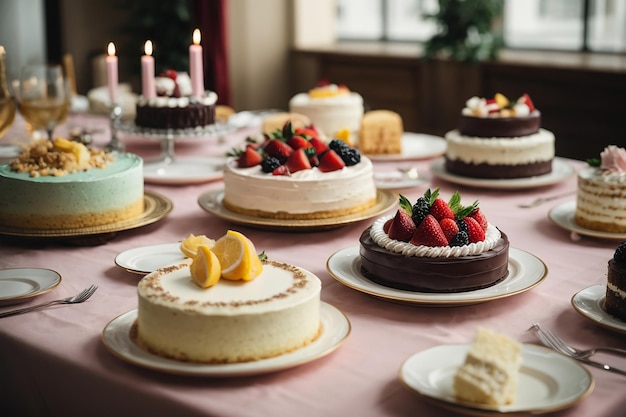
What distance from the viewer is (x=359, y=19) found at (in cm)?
730

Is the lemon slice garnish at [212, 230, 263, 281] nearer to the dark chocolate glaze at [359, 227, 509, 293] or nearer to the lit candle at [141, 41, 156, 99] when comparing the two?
the dark chocolate glaze at [359, 227, 509, 293]

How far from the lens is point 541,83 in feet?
18.2

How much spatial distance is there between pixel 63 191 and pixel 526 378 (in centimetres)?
138

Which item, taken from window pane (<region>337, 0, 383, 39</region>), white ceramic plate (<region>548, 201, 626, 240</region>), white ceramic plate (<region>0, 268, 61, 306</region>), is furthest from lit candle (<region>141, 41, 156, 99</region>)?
window pane (<region>337, 0, 383, 39</region>)

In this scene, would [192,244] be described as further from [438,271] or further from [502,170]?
[502,170]

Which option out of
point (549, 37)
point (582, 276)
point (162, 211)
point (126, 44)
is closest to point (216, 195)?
point (162, 211)

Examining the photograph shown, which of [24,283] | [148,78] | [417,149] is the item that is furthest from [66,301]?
[417,149]

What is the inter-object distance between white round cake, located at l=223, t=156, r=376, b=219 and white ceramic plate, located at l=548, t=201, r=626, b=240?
1.81ft

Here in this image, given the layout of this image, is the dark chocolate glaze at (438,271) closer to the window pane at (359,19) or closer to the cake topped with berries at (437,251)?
the cake topped with berries at (437,251)

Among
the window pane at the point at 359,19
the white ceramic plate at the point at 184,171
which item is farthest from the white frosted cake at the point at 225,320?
the window pane at the point at 359,19

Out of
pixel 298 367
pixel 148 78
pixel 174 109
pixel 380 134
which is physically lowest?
pixel 298 367

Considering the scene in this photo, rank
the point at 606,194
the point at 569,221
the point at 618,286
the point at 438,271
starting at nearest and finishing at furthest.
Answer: the point at 618,286 < the point at 438,271 < the point at 606,194 < the point at 569,221

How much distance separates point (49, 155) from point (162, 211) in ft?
1.14

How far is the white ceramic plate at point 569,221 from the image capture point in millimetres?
2213
